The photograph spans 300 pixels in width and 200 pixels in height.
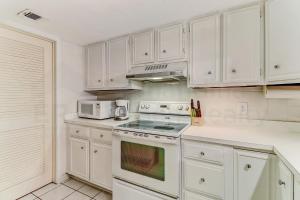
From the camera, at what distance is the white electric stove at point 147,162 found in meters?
1.50

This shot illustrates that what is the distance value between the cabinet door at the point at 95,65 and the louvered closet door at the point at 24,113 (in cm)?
52

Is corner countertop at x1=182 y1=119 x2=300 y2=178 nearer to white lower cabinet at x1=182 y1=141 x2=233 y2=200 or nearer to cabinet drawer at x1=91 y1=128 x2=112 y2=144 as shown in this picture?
white lower cabinet at x1=182 y1=141 x2=233 y2=200

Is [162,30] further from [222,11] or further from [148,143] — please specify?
[148,143]

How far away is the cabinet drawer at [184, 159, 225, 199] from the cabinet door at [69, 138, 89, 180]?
1358 millimetres

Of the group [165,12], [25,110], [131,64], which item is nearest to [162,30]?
[165,12]

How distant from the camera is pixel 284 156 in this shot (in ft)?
3.22

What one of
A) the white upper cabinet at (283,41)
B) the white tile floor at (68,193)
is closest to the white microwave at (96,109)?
the white tile floor at (68,193)

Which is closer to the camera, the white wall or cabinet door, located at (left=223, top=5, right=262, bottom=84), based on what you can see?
cabinet door, located at (left=223, top=5, right=262, bottom=84)

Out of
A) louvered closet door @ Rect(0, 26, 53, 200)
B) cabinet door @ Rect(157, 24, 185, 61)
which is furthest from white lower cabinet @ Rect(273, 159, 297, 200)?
louvered closet door @ Rect(0, 26, 53, 200)

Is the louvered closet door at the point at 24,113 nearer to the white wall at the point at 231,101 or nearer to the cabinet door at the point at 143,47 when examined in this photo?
the cabinet door at the point at 143,47

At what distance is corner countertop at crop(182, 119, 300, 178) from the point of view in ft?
3.41

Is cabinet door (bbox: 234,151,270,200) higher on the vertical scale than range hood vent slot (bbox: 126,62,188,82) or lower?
lower

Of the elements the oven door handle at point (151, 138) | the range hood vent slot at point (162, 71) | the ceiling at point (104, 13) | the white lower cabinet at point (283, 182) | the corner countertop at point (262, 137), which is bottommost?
the white lower cabinet at point (283, 182)

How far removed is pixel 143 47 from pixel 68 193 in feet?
6.93
